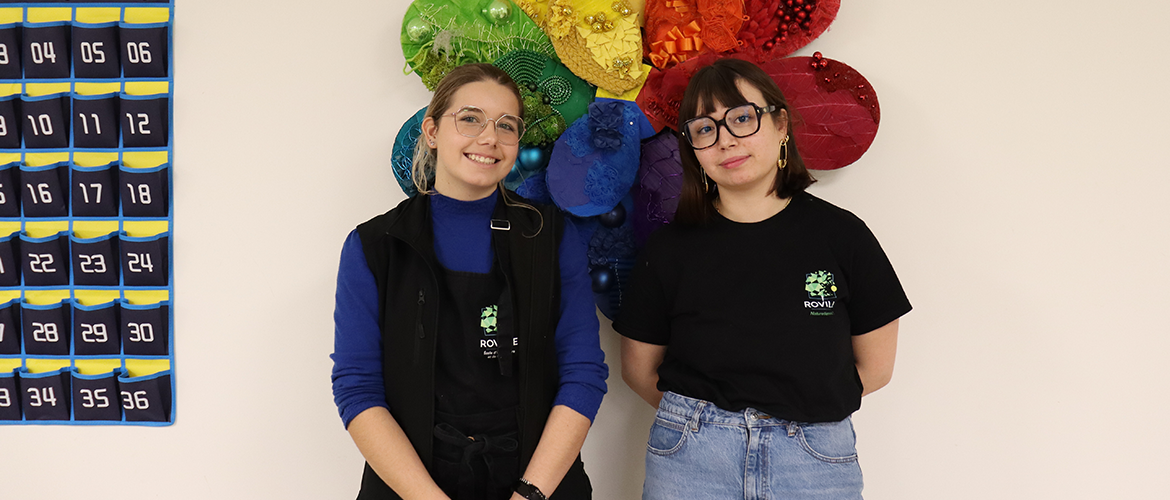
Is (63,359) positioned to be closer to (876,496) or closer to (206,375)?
(206,375)

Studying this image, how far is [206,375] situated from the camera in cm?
167

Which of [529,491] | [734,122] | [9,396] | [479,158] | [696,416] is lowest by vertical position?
[9,396]

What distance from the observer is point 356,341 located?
46.6 inches

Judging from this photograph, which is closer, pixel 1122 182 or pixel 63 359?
pixel 1122 182

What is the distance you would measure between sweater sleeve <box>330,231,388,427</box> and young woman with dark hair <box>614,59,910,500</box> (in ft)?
1.70

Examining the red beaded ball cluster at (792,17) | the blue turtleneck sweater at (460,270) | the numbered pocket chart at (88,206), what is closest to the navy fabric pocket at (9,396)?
the numbered pocket chart at (88,206)

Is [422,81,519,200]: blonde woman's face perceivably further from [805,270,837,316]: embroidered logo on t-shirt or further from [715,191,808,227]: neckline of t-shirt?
[805,270,837,316]: embroidered logo on t-shirt

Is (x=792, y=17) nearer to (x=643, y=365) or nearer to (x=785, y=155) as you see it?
(x=785, y=155)

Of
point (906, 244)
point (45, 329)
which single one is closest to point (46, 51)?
point (45, 329)

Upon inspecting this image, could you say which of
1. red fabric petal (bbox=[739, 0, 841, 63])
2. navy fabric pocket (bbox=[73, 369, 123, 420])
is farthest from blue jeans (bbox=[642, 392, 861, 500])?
navy fabric pocket (bbox=[73, 369, 123, 420])

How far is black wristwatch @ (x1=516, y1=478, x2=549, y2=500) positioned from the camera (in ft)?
3.80

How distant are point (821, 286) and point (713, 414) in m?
0.31

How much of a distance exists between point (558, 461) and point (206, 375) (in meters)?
1.03

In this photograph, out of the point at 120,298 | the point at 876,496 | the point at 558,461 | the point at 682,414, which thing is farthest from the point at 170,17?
the point at 876,496
